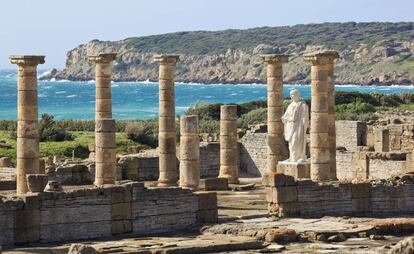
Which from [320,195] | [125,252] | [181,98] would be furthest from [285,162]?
[181,98]

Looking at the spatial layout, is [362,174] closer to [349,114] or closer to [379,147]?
[379,147]

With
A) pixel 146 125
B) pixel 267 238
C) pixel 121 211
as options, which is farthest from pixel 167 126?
pixel 146 125

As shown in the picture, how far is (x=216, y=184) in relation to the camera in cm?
3853

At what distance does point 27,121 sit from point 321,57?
27.4ft

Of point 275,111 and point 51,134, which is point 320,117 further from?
point 51,134

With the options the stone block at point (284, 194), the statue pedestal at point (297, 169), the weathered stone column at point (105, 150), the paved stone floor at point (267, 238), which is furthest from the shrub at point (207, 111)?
the paved stone floor at point (267, 238)

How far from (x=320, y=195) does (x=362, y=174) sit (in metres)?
8.13

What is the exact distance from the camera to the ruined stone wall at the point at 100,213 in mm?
29172

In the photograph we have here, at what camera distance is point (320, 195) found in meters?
33.7

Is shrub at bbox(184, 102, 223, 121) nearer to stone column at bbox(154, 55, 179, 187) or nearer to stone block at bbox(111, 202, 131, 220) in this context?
stone column at bbox(154, 55, 179, 187)

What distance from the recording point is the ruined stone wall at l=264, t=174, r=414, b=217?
108ft

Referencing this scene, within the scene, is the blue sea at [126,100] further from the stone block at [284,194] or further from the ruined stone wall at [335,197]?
the stone block at [284,194]

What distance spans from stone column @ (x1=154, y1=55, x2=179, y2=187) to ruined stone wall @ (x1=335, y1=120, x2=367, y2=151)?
8.53 meters

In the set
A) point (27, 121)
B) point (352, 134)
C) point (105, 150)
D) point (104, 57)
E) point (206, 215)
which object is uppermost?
point (104, 57)
